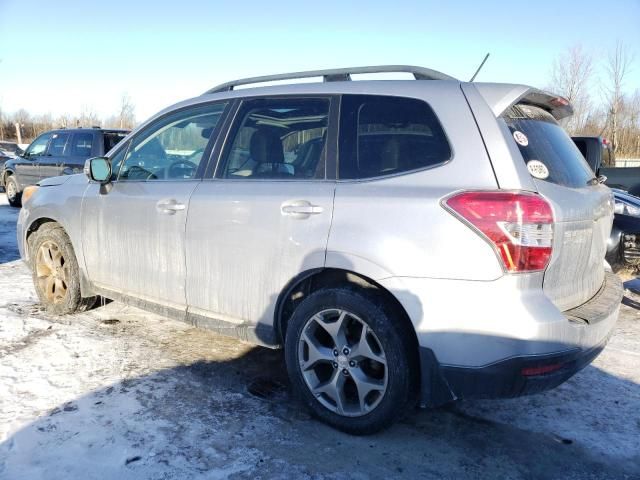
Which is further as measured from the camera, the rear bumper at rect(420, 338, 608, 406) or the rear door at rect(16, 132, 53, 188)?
the rear door at rect(16, 132, 53, 188)

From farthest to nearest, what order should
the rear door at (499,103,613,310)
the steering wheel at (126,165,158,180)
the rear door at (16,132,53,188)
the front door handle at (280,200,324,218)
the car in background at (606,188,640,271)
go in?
the rear door at (16,132,53,188) < the car in background at (606,188,640,271) < the steering wheel at (126,165,158,180) < the front door handle at (280,200,324,218) < the rear door at (499,103,613,310)

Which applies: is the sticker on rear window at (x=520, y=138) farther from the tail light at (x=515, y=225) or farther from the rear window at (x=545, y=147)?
the tail light at (x=515, y=225)

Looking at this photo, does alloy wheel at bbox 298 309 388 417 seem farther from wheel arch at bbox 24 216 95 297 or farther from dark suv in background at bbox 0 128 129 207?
dark suv in background at bbox 0 128 129 207

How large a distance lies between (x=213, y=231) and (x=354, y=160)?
1.04 metres

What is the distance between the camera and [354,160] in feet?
9.61

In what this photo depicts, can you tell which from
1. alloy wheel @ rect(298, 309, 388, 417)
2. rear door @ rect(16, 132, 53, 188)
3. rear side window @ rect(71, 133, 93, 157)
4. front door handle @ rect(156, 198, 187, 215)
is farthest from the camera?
rear door @ rect(16, 132, 53, 188)

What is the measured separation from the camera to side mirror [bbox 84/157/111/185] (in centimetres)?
405

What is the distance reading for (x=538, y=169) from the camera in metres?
2.66

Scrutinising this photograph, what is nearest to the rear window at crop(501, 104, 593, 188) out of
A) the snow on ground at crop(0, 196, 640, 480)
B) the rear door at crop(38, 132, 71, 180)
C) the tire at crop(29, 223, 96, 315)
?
the snow on ground at crop(0, 196, 640, 480)

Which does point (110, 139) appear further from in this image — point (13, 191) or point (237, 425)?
point (237, 425)

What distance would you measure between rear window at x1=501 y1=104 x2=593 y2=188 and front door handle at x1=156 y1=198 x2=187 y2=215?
6.91 feet

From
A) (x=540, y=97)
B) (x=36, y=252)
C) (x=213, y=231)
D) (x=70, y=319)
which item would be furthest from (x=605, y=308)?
(x=36, y=252)

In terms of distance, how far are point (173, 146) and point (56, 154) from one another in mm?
8469

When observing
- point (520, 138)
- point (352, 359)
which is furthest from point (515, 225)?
point (352, 359)
